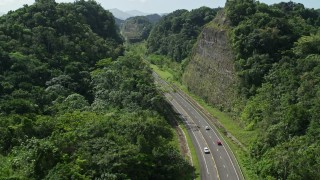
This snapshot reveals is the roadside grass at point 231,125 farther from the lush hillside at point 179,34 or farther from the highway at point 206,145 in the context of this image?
the lush hillside at point 179,34

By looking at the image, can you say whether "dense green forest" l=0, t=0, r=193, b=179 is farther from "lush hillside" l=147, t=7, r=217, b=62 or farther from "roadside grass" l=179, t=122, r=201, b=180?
"lush hillside" l=147, t=7, r=217, b=62

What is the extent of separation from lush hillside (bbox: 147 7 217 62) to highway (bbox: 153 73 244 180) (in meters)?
42.8

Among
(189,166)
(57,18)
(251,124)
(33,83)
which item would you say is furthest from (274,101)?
(57,18)

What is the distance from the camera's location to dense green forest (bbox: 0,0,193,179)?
44625 mm

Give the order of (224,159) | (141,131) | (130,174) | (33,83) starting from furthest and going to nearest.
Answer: (33,83), (224,159), (141,131), (130,174)

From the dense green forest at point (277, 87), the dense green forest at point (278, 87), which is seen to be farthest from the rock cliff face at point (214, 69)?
the dense green forest at point (278, 87)

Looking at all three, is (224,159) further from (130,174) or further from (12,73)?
(12,73)

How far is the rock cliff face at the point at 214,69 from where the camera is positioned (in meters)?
84.9

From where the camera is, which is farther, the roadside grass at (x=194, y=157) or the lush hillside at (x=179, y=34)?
the lush hillside at (x=179, y=34)

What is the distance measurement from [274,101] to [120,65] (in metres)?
39.8

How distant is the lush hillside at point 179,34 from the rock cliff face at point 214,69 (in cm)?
2735

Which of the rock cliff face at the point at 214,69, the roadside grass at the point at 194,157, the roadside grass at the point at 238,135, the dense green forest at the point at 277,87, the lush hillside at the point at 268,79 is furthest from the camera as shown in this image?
the rock cliff face at the point at 214,69

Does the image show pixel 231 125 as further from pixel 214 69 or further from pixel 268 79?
pixel 214 69

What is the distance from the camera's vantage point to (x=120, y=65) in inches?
3632
